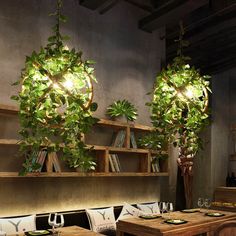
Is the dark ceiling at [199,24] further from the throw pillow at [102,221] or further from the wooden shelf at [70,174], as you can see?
the throw pillow at [102,221]

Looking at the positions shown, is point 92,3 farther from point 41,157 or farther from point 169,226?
point 169,226

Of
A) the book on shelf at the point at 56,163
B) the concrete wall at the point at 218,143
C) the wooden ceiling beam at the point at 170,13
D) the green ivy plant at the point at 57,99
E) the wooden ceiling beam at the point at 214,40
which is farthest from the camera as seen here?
the concrete wall at the point at 218,143

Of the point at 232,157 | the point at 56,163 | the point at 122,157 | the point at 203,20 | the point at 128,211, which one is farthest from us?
the point at 232,157

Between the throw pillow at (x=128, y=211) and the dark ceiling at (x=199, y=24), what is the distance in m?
2.50

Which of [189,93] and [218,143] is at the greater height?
[189,93]

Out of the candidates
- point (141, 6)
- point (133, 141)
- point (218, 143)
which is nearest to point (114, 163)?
point (133, 141)

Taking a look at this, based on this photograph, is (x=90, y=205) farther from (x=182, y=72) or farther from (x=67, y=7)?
(x=67, y=7)

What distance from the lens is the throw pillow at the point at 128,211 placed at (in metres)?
4.18

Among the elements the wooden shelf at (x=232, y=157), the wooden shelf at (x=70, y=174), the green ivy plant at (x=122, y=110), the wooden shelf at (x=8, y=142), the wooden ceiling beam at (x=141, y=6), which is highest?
the wooden ceiling beam at (x=141, y=6)

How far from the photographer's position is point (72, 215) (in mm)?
3777

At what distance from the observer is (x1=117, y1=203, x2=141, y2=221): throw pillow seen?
4184mm

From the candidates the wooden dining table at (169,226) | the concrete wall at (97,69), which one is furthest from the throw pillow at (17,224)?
the wooden dining table at (169,226)

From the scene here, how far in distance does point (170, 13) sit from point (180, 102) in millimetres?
1287

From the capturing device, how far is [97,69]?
443 centimetres
